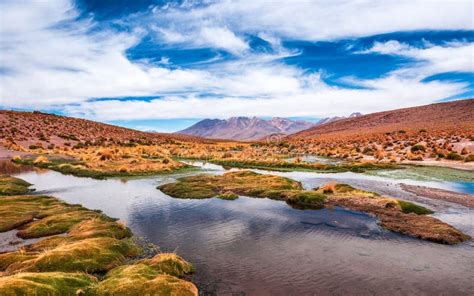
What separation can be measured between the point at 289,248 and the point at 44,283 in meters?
9.43

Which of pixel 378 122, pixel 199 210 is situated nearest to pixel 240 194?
pixel 199 210

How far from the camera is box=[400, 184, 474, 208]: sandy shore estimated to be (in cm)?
2255

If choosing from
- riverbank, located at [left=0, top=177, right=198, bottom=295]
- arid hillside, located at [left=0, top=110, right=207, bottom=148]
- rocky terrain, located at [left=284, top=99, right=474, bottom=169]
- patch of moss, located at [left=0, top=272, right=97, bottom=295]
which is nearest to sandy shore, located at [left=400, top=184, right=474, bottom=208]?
rocky terrain, located at [left=284, top=99, right=474, bottom=169]

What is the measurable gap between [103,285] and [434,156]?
49.3 meters

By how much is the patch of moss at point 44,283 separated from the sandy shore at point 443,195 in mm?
22369

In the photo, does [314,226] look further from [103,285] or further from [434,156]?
[434,156]

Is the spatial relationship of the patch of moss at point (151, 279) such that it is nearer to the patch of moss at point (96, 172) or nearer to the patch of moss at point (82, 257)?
the patch of moss at point (82, 257)

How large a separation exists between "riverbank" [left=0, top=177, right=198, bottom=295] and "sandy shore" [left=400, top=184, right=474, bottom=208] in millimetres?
19428

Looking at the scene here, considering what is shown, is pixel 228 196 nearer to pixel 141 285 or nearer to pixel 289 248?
pixel 289 248

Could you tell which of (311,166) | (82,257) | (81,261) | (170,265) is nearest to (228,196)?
(170,265)

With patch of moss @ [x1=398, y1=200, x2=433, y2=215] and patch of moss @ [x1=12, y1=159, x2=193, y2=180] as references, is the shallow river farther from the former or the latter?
patch of moss @ [x1=12, y1=159, x2=193, y2=180]

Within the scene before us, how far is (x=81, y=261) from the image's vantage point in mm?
12328

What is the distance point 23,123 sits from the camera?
290 ft

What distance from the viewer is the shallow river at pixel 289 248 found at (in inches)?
455
